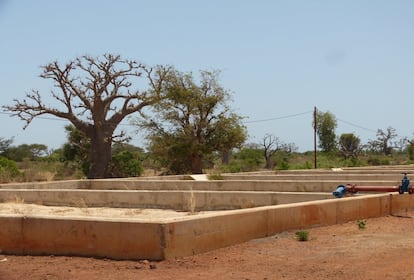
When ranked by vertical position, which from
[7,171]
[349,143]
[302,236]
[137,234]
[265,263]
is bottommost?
[265,263]

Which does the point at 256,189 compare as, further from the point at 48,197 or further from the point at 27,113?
the point at 27,113

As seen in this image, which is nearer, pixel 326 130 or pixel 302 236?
pixel 302 236

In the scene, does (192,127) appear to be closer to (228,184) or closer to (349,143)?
(228,184)

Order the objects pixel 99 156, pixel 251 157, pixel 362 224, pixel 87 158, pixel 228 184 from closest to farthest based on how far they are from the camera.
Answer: pixel 362 224 → pixel 228 184 → pixel 99 156 → pixel 87 158 → pixel 251 157

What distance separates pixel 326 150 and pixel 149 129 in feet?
106

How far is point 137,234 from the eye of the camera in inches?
285

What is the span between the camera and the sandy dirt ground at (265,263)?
6.45 meters

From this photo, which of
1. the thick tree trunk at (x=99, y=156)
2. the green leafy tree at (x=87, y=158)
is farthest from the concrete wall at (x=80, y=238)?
the green leafy tree at (x=87, y=158)

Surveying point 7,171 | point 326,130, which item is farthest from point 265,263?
point 326,130

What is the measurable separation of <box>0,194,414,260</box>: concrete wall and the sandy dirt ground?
14cm

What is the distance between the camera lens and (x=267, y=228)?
890 centimetres

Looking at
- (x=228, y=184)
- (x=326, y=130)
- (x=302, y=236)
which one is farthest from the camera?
(x=326, y=130)

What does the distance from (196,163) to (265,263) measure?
27.9 metres

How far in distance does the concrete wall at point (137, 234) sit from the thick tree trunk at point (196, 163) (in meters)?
25.4
